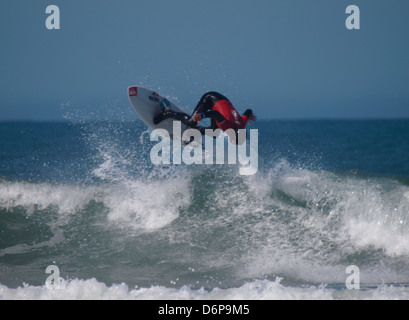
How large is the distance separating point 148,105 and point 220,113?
2.12 metres

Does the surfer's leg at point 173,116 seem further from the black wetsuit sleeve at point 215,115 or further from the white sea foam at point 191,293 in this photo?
the white sea foam at point 191,293

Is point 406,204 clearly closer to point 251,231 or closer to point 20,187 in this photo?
point 251,231

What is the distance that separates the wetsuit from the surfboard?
0.93 m

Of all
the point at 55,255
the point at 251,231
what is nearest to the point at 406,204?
the point at 251,231

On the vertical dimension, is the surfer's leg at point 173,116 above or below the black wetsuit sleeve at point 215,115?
above

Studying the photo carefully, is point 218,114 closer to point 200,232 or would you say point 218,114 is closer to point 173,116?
point 173,116

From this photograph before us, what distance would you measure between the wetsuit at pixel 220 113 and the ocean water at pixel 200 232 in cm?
157

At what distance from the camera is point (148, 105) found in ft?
32.0

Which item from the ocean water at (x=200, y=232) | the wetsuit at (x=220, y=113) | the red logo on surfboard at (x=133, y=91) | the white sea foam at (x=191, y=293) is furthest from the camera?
the red logo on surfboard at (x=133, y=91)

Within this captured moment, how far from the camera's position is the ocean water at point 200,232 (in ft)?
20.1

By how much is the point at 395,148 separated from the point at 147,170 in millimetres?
16900

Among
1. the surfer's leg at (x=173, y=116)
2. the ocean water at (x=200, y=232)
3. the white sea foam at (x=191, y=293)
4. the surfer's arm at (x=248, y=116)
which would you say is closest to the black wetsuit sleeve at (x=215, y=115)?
the surfer's arm at (x=248, y=116)

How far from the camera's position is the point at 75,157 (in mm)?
16484

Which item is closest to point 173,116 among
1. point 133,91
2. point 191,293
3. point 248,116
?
point 133,91
